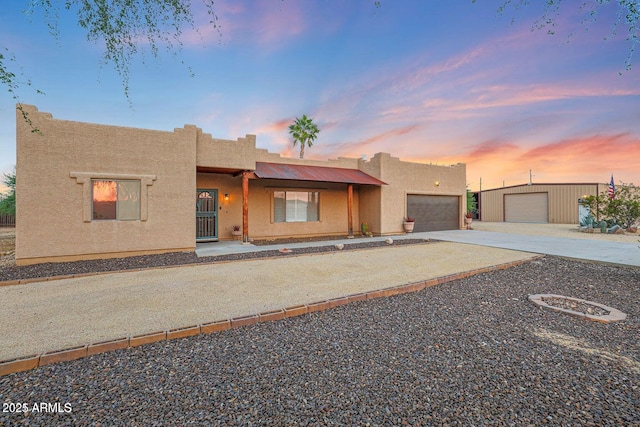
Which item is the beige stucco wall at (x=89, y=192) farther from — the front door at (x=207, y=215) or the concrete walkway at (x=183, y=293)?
the concrete walkway at (x=183, y=293)

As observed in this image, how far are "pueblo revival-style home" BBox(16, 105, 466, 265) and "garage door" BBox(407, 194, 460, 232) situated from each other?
2.63 metres

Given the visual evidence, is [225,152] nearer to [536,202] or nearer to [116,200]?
[116,200]

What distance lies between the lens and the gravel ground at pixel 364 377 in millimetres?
1861

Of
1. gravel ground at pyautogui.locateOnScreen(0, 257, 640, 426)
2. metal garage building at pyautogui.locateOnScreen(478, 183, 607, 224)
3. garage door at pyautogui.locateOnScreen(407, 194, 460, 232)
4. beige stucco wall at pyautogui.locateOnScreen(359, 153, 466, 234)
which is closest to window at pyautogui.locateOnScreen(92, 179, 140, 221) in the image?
gravel ground at pyautogui.locateOnScreen(0, 257, 640, 426)

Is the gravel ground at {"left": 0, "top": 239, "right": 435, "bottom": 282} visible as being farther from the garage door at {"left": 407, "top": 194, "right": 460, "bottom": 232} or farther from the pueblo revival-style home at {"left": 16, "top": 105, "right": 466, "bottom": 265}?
the garage door at {"left": 407, "top": 194, "right": 460, "bottom": 232}

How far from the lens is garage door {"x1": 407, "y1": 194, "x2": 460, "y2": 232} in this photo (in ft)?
48.9

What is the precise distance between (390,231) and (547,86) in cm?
818

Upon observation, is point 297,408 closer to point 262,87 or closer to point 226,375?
point 226,375

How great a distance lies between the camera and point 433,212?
1559cm

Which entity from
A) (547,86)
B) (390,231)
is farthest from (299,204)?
(547,86)

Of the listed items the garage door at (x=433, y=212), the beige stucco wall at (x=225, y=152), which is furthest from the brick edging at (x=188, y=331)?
the garage door at (x=433, y=212)

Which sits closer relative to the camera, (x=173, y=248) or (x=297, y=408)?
(x=297, y=408)

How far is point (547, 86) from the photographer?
8.91 m

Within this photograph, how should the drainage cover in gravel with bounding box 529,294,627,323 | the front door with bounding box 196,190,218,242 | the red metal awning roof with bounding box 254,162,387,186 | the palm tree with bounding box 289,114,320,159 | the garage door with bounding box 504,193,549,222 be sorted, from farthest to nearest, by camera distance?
the garage door with bounding box 504,193,549,222 < the palm tree with bounding box 289,114,320,159 < the front door with bounding box 196,190,218,242 < the red metal awning roof with bounding box 254,162,387,186 < the drainage cover in gravel with bounding box 529,294,627,323
